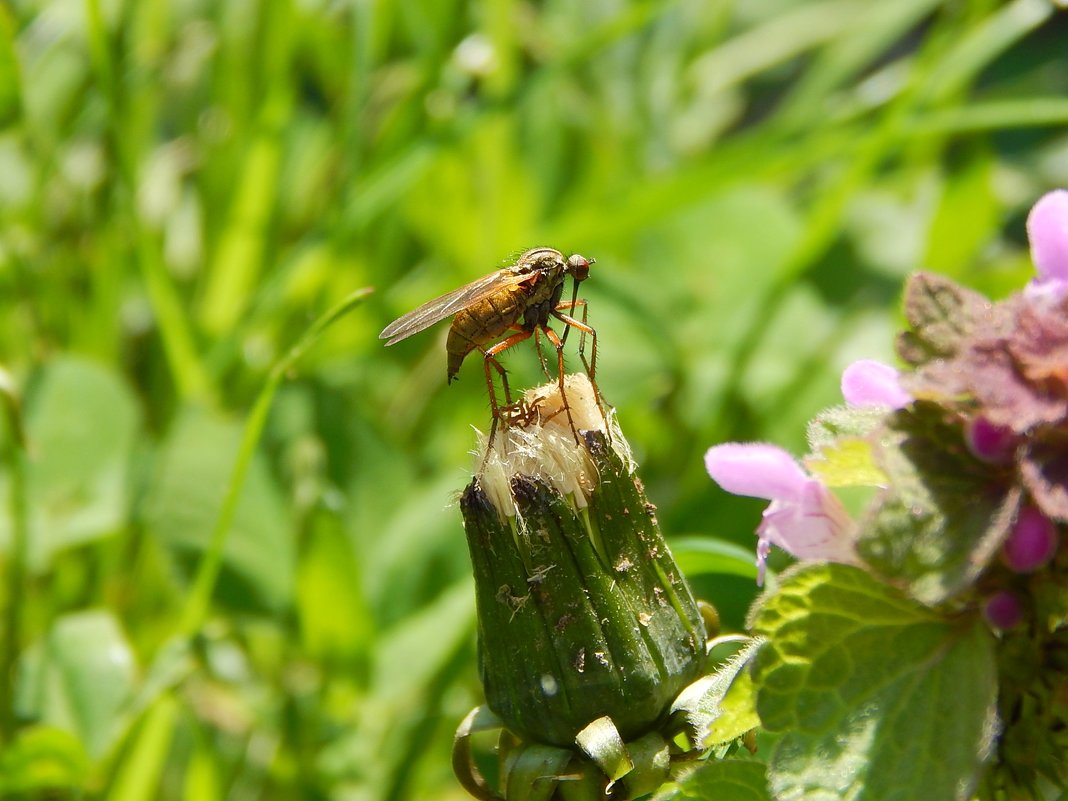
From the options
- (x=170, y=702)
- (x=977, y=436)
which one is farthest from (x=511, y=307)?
(x=977, y=436)

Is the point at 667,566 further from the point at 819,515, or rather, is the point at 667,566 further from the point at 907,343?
the point at 907,343

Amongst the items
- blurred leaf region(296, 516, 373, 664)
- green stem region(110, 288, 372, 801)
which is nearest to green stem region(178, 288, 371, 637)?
green stem region(110, 288, 372, 801)

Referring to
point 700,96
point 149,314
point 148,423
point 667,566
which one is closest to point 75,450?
point 148,423

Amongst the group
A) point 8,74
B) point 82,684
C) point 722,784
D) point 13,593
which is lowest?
point 722,784

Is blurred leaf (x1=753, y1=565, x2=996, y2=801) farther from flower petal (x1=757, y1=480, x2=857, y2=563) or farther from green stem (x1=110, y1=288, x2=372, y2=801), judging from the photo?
green stem (x1=110, y1=288, x2=372, y2=801)

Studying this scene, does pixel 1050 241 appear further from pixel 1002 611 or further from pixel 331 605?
pixel 331 605

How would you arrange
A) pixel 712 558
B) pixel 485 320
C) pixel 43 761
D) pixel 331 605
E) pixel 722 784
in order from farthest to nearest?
1. pixel 331 605
2. pixel 485 320
3. pixel 43 761
4. pixel 712 558
5. pixel 722 784
